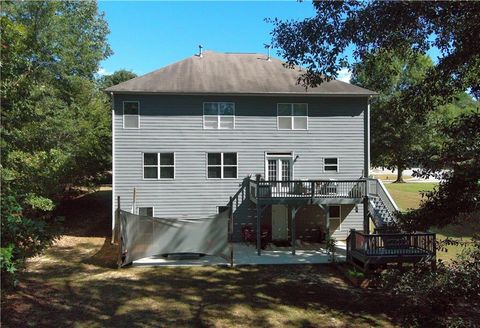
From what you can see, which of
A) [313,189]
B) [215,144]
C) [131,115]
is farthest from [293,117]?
[131,115]

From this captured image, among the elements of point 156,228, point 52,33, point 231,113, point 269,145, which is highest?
point 52,33

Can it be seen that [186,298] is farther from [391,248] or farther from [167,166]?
[167,166]

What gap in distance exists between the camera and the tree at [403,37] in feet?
15.8

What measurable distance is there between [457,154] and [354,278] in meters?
8.13

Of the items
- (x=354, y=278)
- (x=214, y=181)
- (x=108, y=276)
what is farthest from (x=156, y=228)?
(x=354, y=278)

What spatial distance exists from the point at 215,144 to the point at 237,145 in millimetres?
1029

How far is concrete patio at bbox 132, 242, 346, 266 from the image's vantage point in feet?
45.9

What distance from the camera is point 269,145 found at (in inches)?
717

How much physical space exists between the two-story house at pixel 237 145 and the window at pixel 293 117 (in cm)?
5

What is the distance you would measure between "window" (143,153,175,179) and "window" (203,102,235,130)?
2300mm

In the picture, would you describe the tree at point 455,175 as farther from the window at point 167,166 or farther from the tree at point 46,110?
the window at point 167,166

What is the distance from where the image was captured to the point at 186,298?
10109 mm

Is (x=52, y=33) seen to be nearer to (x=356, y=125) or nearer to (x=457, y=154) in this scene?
(x=356, y=125)

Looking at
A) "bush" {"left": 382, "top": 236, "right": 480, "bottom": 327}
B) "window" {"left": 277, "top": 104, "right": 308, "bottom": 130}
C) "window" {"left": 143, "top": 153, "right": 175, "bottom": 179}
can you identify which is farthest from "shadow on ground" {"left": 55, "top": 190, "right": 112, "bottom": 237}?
"bush" {"left": 382, "top": 236, "right": 480, "bottom": 327}
